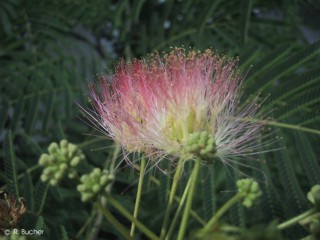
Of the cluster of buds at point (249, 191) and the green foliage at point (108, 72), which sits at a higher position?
the green foliage at point (108, 72)

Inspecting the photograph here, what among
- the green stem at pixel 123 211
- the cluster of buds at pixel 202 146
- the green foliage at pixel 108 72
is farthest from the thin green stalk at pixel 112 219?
the green foliage at pixel 108 72

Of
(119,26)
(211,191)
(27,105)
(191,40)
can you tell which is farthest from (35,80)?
(211,191)

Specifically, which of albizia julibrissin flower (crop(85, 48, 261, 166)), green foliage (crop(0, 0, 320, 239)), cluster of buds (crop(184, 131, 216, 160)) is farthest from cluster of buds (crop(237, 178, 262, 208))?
green foliage (crop(0, 0, 320, 239))

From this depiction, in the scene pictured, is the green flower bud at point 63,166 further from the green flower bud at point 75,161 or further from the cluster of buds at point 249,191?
the cluster of buds at point 249,191

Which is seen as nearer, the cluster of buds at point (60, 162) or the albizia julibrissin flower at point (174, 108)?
the cluster of buds at point (60, 162)

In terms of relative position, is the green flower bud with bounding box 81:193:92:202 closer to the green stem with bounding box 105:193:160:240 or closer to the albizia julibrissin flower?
the green stem with bounding box 105:193:160:240

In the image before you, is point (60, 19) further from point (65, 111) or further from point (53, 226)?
point (53, 226)

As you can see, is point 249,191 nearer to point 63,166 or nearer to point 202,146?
point 202,146

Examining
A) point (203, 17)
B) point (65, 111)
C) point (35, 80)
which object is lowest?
point (65, 111)
